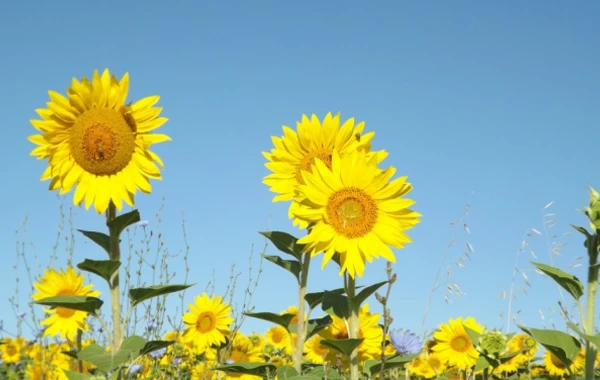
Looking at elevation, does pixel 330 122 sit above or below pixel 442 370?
above

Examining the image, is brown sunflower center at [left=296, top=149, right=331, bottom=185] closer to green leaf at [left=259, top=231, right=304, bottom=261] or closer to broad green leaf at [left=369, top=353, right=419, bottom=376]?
green leaf at [left=259, top=231, right=304, bottom=261]

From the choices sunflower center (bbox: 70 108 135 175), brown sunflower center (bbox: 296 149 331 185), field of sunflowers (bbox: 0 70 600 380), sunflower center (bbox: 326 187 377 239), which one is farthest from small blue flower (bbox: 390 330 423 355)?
sunflower center (bbox: 70 108 135 175)

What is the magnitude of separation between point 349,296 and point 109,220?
135 centimetres

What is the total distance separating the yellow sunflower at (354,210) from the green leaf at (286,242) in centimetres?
19

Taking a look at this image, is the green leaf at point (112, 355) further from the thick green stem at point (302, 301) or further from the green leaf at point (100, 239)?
the thick green stem at point (302, 301)

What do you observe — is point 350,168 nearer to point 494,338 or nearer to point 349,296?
point 349,296

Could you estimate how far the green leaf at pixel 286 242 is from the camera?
352cm

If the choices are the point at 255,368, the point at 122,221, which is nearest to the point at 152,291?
the point at 122,221

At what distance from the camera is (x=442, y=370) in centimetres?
611

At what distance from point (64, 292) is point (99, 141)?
187cm

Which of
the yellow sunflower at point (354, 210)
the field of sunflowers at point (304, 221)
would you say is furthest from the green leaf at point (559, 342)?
the yellow sunflower at point (354, 210)

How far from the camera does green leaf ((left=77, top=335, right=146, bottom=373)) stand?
3.36 meters

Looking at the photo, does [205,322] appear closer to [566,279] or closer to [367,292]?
[367,292]

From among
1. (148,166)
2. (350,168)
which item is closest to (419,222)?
(350,168)
